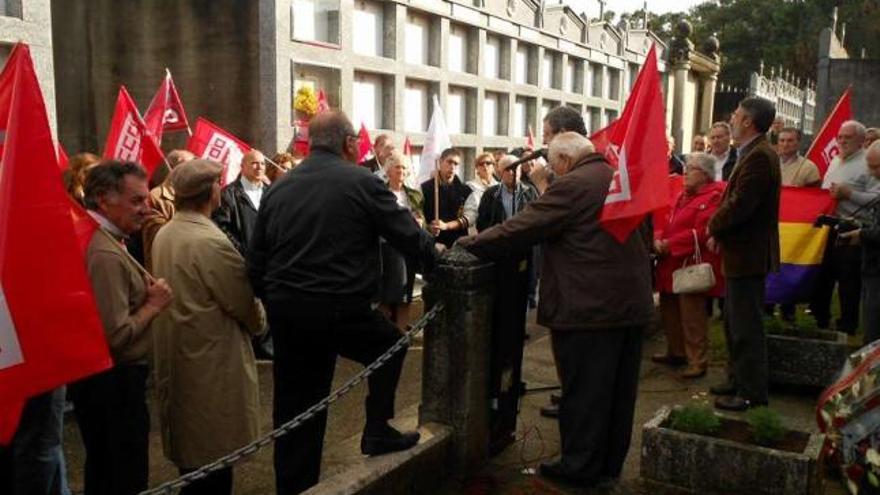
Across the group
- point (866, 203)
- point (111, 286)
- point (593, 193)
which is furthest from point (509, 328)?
point (866, 203)

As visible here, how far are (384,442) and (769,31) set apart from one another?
48.8 meters

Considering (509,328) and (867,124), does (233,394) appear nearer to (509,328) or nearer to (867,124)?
(509,328)

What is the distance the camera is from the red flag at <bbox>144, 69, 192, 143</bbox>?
659 cm

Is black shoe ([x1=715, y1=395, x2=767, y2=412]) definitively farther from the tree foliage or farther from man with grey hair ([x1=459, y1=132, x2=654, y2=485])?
the tree foliage

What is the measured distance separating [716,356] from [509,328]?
9.75ft

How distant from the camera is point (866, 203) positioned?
607 cm

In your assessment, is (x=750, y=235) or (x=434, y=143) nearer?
(x=750, y=235)

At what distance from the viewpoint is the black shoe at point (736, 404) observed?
4.80 metres

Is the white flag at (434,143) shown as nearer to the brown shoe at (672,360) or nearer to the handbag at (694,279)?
the handbag at (694,279)

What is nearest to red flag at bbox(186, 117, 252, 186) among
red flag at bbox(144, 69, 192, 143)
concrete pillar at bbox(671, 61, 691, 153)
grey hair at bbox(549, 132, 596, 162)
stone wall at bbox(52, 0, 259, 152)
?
red flag at bbox(144, 69, 192, 143)

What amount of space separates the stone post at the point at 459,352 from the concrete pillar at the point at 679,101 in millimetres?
13068

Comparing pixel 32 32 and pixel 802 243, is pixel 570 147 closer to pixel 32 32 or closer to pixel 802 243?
pixel 802 243

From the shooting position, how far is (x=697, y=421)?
3.73m

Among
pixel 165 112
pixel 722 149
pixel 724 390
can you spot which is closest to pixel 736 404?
pixel 724 390
